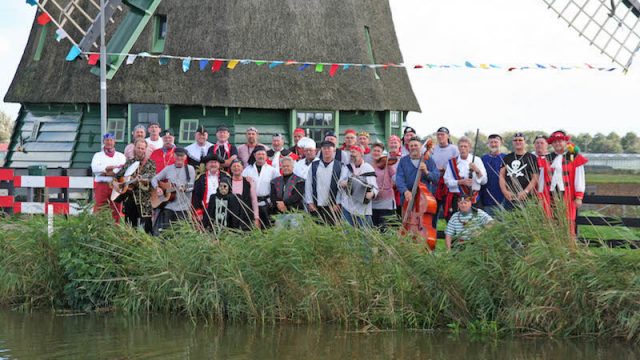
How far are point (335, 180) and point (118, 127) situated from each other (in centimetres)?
1165

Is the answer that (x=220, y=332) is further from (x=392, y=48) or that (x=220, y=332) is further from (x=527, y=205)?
(x=392, y=48)

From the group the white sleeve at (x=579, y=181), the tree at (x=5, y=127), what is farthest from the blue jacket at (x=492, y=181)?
the tree at (x=5, y=127)

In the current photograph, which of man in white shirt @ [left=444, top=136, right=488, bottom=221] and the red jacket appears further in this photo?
the red jacket

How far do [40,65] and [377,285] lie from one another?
1589cm

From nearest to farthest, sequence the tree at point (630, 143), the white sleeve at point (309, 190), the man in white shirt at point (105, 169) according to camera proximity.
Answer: the white sleeve at point (309, 190), the man in white shirt at point (105, 169), the tree at point (630, 143)

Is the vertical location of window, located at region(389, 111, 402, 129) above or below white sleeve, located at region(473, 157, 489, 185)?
above

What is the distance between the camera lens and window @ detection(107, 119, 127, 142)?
74.2 feet

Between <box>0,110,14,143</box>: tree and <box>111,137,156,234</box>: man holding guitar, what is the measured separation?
48.0m

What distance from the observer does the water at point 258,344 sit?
8.73 m

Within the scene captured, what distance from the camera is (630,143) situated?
7906 centimetres

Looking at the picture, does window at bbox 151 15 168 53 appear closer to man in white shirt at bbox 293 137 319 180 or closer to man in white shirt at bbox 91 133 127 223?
man in white shirt at bbox 91 133 127 223

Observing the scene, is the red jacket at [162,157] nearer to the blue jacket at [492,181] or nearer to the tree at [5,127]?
the blue jacket at [492,181]

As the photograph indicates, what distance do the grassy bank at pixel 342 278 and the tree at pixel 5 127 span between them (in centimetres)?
4988

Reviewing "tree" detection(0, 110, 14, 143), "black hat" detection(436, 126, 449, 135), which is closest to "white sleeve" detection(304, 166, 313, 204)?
"black hat" detection(436, 126, 449, 135)
